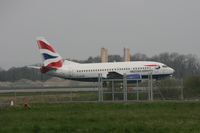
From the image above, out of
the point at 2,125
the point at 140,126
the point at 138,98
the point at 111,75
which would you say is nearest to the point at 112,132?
the point at 140,126

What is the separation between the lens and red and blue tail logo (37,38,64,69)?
67188 mm

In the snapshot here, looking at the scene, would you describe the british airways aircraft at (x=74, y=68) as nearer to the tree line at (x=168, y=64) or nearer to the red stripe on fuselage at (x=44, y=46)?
the red stripe on fuselage at (x=44, y=46)

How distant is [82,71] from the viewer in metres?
67.3

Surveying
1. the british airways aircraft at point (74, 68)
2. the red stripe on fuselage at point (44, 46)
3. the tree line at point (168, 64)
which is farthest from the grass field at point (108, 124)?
the tree line at point (168, 64)

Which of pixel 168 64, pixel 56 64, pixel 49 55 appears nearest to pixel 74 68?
pixel 56 64

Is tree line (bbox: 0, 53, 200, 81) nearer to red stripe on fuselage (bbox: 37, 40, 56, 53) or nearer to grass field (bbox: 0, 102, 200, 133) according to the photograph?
red stripe on fuselage (bbox: 37, 40, 56, 53)

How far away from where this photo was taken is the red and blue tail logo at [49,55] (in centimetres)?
6719

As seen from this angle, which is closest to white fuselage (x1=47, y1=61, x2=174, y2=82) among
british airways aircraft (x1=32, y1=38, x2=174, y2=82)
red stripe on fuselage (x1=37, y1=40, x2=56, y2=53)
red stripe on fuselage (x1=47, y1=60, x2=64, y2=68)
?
british airways aircraft (x1=32, y1=38, x2=174, y2=82)

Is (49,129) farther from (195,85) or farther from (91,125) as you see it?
(195,85)

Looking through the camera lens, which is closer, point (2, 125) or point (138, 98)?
point (2, 125)

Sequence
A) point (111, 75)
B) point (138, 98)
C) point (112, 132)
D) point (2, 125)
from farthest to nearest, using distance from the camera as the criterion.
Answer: point (111, 75) < point (138, 98) < point (2, 125) < point (112, 132)

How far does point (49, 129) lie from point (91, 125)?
174 centimetres

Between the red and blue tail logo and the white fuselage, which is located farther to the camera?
the red and blue tail logo

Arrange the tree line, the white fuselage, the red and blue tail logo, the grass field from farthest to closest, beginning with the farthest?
the tree line
the red and blue tail logo
the white fuselage
the grass field
